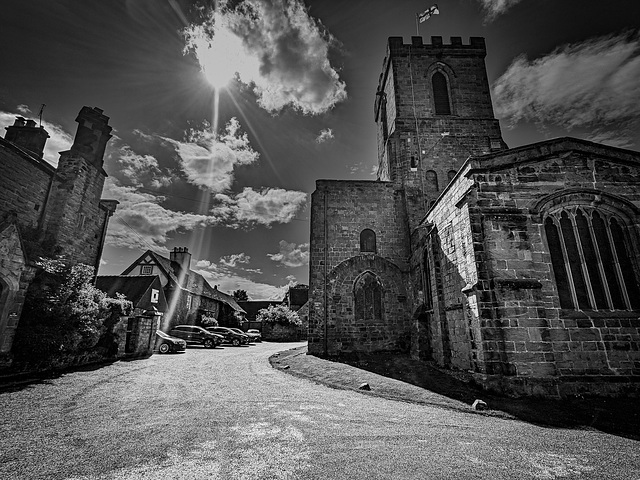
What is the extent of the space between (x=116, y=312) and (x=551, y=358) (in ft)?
52.1

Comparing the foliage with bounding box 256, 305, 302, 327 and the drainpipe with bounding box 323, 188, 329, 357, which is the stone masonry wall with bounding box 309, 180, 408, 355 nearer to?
the drainpipe with bounding box 323, 188, 329, 357

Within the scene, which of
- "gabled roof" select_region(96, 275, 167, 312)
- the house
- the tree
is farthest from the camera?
the tree

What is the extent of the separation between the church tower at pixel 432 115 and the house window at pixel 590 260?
8.46m

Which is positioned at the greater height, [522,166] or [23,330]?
[522,166]

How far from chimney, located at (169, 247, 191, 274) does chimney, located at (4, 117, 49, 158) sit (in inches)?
750

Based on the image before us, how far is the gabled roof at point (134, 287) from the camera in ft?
76.0

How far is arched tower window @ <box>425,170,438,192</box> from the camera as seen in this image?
18812mm

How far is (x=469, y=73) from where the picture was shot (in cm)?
2161

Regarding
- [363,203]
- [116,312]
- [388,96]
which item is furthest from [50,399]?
[388,96]

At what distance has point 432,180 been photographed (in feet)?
62.4

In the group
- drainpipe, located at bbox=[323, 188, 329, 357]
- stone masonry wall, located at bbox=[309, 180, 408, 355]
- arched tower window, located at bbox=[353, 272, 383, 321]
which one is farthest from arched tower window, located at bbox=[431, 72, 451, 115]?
arched tower window, located at bbox=[353, 272, 383, 321]

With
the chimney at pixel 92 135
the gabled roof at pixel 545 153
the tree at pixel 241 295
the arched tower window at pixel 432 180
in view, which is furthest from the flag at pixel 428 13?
the tree at pixel 241 295

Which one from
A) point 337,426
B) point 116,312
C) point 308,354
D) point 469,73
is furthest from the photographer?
point 469,73

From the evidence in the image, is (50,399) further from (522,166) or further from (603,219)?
(603,219)
